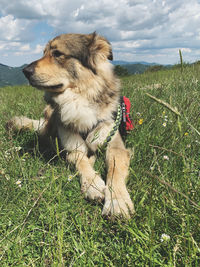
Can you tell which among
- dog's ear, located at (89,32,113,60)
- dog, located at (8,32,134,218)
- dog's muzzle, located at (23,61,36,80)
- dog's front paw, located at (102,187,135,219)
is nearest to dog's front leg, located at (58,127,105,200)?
dog, located at (8,32,134,218)

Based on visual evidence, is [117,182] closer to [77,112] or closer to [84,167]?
[84,167]

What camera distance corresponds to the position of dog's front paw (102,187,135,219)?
150 centimetres

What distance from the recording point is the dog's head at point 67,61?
2.66 m

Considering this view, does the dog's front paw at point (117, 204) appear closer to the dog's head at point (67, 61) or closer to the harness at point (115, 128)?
the harness at point (115, 128)

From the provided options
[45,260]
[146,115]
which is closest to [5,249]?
[45,260]

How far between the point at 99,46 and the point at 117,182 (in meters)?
2.01

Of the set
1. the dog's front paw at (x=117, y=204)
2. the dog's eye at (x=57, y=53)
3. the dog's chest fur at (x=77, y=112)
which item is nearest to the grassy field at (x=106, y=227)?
the dog's front paw at (x=117, y=204)

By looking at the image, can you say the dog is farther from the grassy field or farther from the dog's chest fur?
the grassy field

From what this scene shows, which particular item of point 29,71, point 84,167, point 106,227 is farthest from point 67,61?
point 106,227

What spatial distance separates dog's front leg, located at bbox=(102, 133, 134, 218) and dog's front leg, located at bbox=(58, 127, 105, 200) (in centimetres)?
9

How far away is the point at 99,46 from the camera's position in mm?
3059

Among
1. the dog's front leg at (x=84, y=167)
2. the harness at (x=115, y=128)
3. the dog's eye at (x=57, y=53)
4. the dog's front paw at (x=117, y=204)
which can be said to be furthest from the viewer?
the dog's eye at (x=57, y=53)

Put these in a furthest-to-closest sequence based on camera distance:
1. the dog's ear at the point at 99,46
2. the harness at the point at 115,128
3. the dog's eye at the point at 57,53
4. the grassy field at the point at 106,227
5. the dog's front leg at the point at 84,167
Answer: the dog's ear at the point at 99,46 < the dog's eye at the point at 57,53 < the harness at the point at 115,128 < the dog's front leg at the point at 84,167 < the grassy field at the point at 106,227

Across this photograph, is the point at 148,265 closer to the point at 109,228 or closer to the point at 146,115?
the point at 109,228
